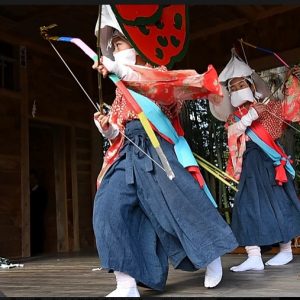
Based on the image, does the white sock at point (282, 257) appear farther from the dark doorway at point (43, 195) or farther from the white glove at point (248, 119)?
the dark doorway at point (43, 195)

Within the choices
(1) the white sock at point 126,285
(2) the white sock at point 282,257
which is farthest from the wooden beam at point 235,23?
(1) the white sock at point 126,285

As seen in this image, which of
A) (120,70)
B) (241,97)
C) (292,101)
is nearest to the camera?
(120,70)

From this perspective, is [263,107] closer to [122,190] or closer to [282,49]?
[122,190]

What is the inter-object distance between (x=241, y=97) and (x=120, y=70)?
54.0 inches

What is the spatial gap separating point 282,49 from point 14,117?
2426mm

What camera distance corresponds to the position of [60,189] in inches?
229

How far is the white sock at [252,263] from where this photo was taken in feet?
9.50

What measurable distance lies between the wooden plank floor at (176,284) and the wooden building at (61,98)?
2.00 meters

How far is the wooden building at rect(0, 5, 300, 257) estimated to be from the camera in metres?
4.87

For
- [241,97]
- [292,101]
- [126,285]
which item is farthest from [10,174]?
[126,285]

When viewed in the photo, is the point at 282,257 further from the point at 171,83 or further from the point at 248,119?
the point at 171,83

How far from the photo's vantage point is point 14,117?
5.09m

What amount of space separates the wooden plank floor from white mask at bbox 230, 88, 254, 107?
93 centimetres

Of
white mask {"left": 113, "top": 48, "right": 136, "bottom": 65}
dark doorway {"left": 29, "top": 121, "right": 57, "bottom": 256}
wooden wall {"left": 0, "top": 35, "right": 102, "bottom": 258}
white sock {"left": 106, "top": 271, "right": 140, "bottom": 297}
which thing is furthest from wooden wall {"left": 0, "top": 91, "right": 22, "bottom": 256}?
white sock {"left": 106, "top": 271, "right": 140, "bottom": 297}
